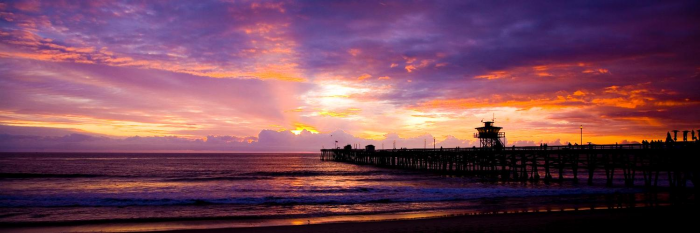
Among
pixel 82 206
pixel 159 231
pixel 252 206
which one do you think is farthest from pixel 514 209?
pixel 82 206

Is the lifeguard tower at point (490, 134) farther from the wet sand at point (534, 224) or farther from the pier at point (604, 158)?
the wet sand at point (534, 224)

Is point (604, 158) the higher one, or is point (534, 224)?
point (604, 158)

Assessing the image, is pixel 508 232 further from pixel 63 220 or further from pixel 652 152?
pixel 652 152

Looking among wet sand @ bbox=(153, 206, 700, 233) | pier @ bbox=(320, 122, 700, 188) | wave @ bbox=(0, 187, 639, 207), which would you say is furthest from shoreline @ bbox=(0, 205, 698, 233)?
pier @ bbox=(320, 122, 700, 188)

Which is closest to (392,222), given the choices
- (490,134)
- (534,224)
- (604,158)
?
(534,224)

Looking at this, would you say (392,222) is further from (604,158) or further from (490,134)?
(490,134)

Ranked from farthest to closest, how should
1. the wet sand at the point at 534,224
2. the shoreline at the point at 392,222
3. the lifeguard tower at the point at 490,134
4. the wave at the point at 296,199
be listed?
the lifeguard tower at the point at 490,134, the wave at the point at 296,199, the shoreline at the point at 392,222, the wet sand at the point at 534,224

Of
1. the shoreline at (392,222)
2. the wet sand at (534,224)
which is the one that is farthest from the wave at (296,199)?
the wet sand at (534,224)

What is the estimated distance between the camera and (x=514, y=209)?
1734cm

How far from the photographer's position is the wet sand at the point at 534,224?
478 inches

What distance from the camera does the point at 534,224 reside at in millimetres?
12914

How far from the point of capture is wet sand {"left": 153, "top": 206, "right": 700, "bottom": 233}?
12.1m

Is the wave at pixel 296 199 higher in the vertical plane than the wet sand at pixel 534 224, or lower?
lower

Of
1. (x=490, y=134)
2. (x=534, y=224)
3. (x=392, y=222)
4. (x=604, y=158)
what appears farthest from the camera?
(x=490, y=134)
